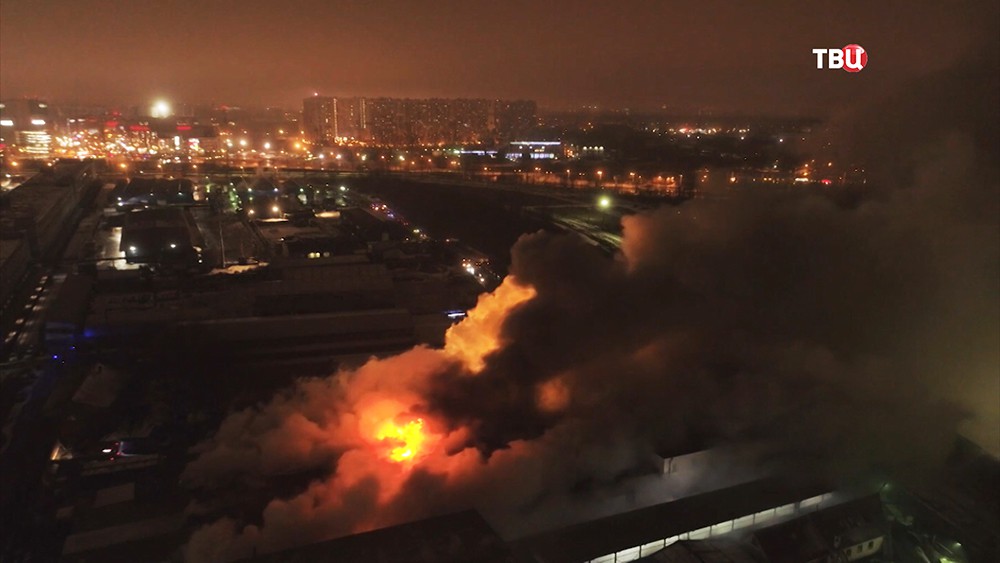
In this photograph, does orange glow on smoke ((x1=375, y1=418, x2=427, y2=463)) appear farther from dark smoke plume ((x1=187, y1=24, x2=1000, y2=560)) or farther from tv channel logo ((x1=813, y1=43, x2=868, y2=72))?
tv channel logo ((x1=813, y1=43, x2=868, y2=72))

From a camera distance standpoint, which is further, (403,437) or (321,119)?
(321,119)

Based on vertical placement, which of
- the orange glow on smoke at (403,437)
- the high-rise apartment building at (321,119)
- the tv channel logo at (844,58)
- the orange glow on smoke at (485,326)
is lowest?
the orange glow on smoke at (403,437)

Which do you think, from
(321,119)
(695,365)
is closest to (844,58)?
(695,365)

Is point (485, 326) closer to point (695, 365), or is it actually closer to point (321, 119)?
point (695, 365)

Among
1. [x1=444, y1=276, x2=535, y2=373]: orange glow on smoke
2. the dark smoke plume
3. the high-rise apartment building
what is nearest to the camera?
the dark smoke plume

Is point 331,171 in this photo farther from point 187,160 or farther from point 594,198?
point 594,198

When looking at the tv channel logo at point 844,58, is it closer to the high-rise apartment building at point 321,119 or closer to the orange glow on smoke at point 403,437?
the orange glow on smoke at point 403,437

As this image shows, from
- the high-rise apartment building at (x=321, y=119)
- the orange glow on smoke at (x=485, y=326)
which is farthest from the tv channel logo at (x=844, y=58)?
the high-rise apartment building at (x=321, y=119)

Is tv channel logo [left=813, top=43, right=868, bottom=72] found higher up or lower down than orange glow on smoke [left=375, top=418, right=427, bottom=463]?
higher up

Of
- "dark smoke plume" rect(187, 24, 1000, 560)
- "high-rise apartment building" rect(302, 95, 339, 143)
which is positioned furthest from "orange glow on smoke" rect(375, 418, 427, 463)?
"high-rise apartment building" rect(302, 95, 339, 143)
